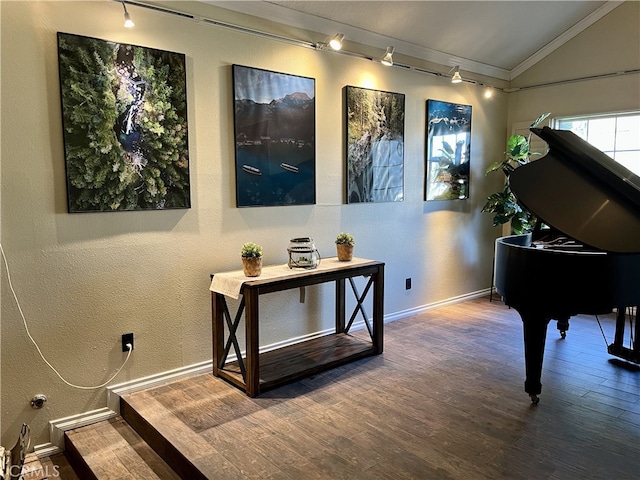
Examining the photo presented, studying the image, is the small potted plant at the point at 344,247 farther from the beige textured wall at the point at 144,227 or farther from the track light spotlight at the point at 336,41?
the track light spotlight at the point at 336,41

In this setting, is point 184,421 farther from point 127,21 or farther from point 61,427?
point 127,21

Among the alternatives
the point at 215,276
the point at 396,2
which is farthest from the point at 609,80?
the point at 215,276

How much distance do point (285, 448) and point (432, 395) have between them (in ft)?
3.37

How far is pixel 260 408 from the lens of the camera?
→ 108 inches

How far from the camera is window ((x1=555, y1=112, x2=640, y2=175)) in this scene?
4578mm

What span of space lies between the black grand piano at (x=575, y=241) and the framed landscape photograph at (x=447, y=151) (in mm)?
1809

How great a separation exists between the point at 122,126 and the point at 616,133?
14.9ft

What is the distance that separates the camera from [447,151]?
15.6ft

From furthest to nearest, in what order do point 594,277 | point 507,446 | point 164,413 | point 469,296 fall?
point 469,296, point 164,413, point 594,277, point 507,446

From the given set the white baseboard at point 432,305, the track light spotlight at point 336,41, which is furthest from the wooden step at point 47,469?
the track light spotlight at point 336,41

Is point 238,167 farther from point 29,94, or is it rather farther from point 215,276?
point 29,94

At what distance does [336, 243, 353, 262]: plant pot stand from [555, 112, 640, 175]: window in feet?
9.91

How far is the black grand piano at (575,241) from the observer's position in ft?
7.94

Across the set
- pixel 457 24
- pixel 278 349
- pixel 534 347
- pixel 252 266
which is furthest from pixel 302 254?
pixel 457 24
